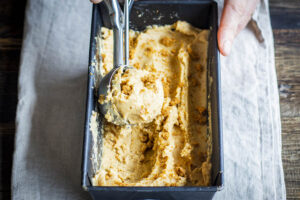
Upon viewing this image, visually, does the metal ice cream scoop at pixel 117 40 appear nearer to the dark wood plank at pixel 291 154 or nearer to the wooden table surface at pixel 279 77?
the wooden table surface at pixel 279 77

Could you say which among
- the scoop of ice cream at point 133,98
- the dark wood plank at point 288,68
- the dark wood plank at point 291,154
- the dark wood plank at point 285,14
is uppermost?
the dark wood plank at point 285,14

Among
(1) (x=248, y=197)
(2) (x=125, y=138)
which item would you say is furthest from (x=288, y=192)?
(2) (x=125, y=138)

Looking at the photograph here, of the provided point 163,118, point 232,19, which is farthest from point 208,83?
point 232,19

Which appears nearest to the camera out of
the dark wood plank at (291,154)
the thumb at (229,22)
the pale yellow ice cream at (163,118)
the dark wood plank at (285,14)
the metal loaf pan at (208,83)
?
the metal loaf pan at (208,83)

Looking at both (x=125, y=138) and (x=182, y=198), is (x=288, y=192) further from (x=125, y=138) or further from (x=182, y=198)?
(x=125, y=138)

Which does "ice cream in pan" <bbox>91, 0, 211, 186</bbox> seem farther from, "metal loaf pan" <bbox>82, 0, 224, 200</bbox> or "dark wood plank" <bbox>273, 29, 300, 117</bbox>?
"dark wood plank" <bbox>273, 29, 300, 117</bbox>

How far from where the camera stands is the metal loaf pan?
1.37 meters

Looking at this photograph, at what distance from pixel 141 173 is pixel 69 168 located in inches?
18.7

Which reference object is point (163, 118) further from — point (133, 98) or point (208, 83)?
point (208, 83)

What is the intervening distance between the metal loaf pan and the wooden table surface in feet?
2.05

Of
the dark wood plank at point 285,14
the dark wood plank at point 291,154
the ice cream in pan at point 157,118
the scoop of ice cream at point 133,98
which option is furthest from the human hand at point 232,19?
the dark wood plank at point 291,154

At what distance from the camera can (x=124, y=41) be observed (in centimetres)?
167

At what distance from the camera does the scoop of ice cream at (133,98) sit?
1.57 metres

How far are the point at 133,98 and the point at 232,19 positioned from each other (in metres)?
0.78
